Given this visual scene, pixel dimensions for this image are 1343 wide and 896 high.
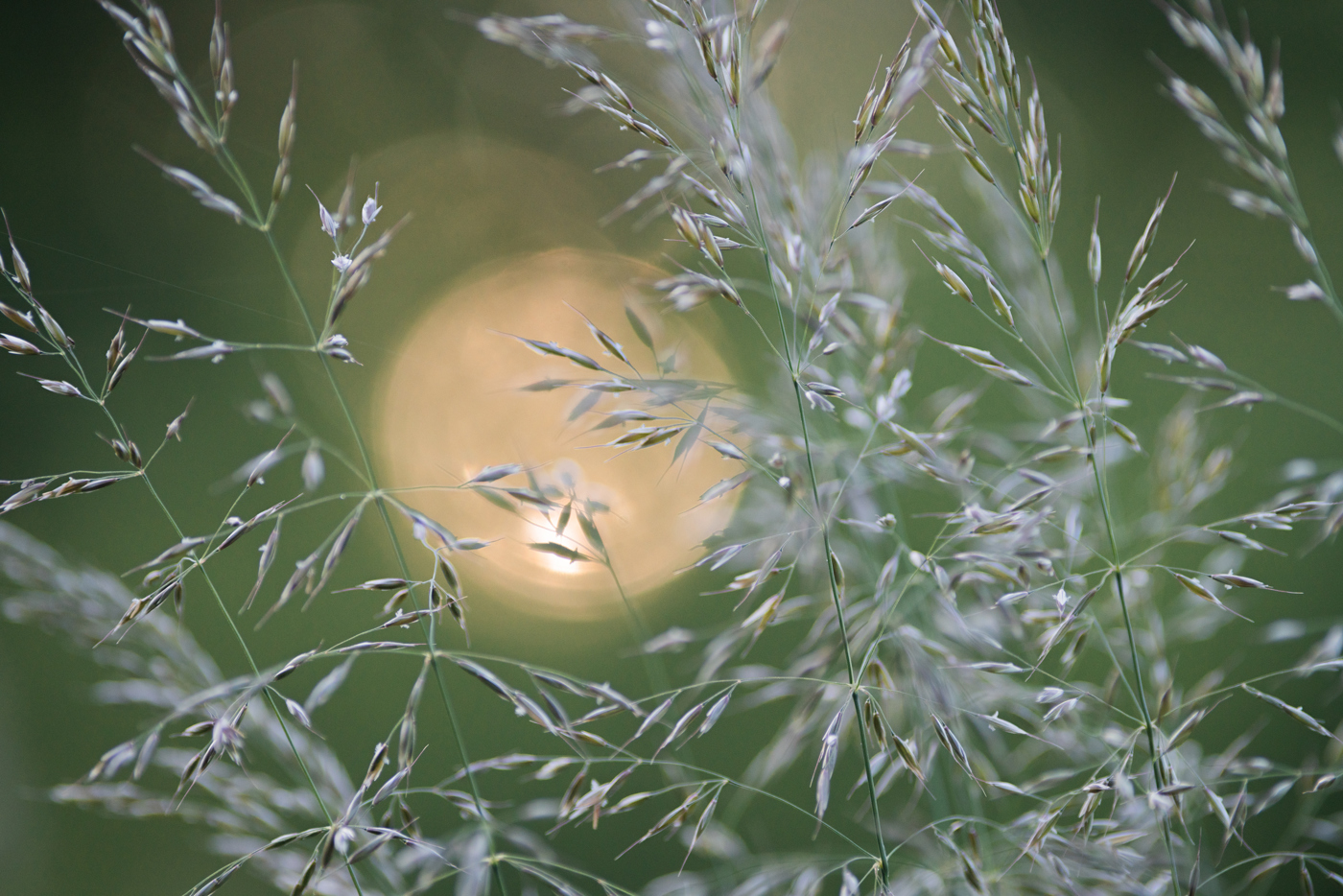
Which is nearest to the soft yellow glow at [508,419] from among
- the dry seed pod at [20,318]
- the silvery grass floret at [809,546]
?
the silvery grass floret at [809,546]

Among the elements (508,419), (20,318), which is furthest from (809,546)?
(508,419)

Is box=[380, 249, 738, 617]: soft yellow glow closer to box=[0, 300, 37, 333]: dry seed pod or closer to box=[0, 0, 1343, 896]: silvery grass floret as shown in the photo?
box=[0, 0, 1343, 896]: silvery grass floret

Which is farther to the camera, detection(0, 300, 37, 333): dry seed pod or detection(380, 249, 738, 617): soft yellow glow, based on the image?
detection(380, 249, 738, 617): soft yellow glow

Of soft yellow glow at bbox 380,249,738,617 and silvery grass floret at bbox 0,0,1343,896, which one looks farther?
soft yellow glow at bbox 380,249,738,617

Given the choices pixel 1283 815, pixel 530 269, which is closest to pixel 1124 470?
pixel 1283 815

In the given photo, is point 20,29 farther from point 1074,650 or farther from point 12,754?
point 1074,650

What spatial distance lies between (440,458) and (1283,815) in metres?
2.00

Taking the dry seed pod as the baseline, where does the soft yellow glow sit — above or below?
below

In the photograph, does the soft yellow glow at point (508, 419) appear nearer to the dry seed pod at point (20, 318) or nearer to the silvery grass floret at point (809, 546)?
the silvery grass floret at point (809, 546)

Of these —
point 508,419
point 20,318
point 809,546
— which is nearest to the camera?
point 20,318

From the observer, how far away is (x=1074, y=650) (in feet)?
1.39

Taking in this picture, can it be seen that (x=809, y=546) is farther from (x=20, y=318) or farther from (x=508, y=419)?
(x=508, y=419)

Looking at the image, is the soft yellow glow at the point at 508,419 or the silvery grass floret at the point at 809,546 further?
the soft yellow glow at the point at 508,419

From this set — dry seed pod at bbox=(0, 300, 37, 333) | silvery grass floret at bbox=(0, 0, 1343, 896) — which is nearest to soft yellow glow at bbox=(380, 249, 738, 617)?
silvery grass floret at bbox=(0, 0, 1343, 896)
